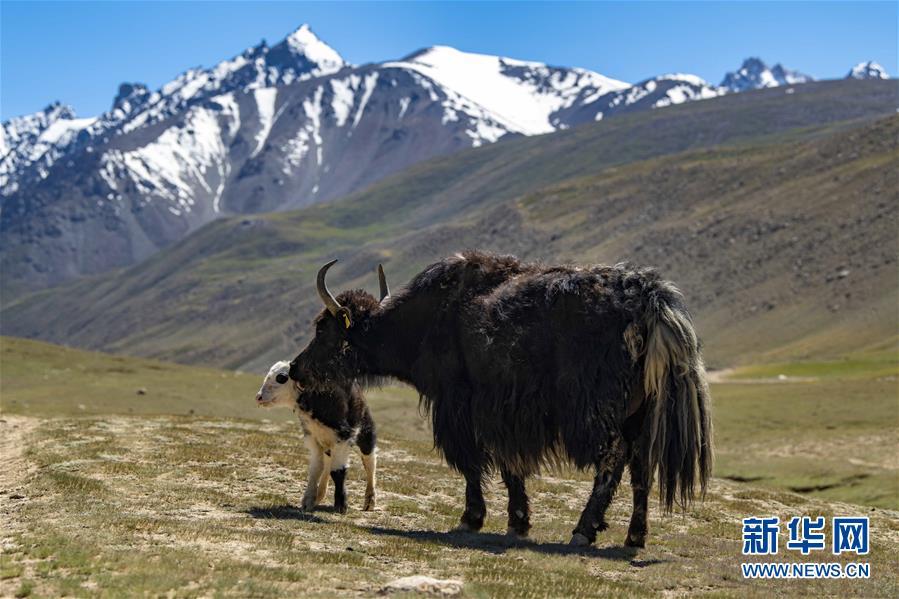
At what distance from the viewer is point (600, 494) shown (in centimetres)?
1562

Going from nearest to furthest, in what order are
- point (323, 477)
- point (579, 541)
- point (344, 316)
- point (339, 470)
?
1. point (579, 541)
2. point (339, 470)
3. point (323, 477)
4. point (344, 316)

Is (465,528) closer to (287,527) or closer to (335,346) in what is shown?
(287,527)

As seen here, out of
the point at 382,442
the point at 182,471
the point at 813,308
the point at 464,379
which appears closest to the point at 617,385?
the point at 464,379

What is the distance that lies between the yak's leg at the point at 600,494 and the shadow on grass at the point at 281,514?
13.9 ft

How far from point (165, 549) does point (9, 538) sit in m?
2.27

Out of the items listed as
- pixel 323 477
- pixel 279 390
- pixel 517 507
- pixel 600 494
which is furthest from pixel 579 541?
pixel 279 390

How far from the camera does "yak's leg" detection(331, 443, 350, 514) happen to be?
714 inches

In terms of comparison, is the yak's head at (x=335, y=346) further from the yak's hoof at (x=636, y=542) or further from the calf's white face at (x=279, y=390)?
the yak's hoof at (x=636, y=542)

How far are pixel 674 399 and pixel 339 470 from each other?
20.2ft

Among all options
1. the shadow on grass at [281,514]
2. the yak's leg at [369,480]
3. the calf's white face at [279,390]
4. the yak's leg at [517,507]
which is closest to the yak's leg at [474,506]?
the yak's leg at [517,507]

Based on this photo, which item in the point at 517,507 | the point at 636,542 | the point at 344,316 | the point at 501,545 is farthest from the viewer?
the point at 344,316

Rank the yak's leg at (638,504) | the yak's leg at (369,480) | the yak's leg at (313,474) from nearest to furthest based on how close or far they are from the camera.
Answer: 1. the yak's leg at (638,504)
2. the yak's leg at (313,474)
3. the yak's leg at (369,480)

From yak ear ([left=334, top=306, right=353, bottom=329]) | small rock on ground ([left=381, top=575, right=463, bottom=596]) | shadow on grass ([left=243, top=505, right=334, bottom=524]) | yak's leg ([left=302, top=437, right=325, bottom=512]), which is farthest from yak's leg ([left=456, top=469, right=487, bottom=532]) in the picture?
small rock on ground ([left=381, top=575, right=463, bottom=596])

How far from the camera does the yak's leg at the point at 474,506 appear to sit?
55.3 feet
